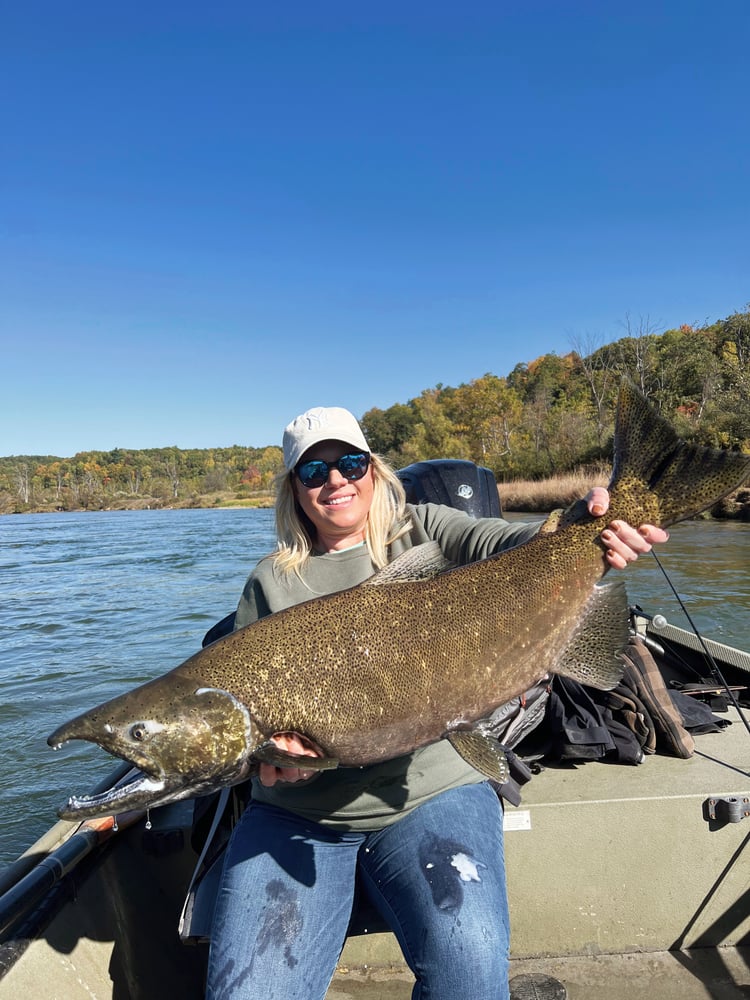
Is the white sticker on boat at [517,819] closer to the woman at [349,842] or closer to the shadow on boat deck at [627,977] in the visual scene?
the woman at [349,842]

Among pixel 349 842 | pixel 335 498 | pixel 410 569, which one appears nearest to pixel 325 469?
pixel 335 498

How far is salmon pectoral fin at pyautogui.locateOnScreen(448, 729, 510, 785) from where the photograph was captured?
2.42 m

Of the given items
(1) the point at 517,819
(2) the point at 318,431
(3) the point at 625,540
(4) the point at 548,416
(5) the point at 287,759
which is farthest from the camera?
(4) the point at 548,416

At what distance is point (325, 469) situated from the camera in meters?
3.09

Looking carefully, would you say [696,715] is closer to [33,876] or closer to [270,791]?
[270,791]

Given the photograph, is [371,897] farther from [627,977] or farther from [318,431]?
[318,431]

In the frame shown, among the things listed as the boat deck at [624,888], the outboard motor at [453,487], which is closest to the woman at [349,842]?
the boat deck at [624,888]

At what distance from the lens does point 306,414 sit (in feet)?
10.6

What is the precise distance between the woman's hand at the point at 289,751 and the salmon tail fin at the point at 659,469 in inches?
56.4

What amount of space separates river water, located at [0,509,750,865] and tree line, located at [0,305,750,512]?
16.6 ft

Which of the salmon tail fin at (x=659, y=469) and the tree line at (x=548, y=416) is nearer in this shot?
the salmon tail fin at (x=659, y=469)

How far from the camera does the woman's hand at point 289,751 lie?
2.39 m

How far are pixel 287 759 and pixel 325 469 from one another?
1.29 metres

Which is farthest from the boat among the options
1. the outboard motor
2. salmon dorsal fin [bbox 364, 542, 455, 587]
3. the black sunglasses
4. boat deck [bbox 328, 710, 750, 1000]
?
the outboard motor
